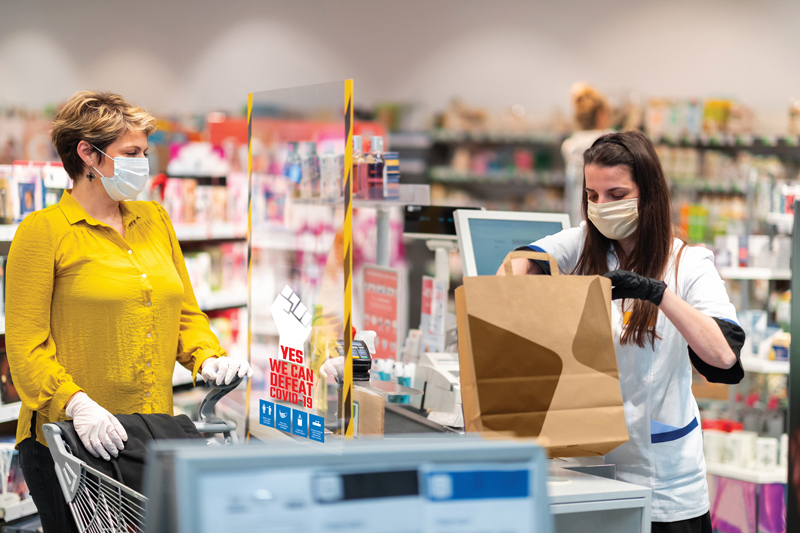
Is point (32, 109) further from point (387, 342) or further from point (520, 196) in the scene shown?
point (387, 342)

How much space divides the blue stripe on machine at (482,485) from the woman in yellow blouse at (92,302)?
1.20 m

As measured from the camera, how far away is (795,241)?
8.45ft

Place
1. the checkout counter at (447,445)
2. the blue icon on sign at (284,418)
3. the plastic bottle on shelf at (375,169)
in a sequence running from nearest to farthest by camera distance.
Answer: the checkout counter at (447,445) → the blue icon on sign at (284,418) → the plastic bottle on shelf at (375,169)

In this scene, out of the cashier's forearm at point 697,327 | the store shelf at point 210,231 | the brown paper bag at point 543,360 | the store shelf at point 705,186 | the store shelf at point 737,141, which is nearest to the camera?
the brown paper bag at point 543,360

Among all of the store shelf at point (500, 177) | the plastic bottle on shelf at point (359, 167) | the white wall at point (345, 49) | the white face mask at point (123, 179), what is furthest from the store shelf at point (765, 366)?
the white wall at point (345, 49)

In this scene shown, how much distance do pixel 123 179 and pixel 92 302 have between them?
352mm

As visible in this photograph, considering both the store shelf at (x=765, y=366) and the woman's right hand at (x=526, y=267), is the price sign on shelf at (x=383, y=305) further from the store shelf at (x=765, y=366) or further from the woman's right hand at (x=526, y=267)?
the store shelf at (x=765, y=366)

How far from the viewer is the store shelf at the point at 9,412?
9.41ft

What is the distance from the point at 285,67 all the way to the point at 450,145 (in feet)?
7.97

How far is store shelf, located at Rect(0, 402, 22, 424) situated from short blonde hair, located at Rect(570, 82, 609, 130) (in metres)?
5.41

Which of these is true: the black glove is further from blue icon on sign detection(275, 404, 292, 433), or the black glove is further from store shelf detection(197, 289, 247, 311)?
store shelf detection(197, 289, 247, 311)

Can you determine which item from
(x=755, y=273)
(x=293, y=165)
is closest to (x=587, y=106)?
(x=755, y=273)

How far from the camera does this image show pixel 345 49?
912 cm

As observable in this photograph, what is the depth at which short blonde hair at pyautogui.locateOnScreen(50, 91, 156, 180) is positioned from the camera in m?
1.99
